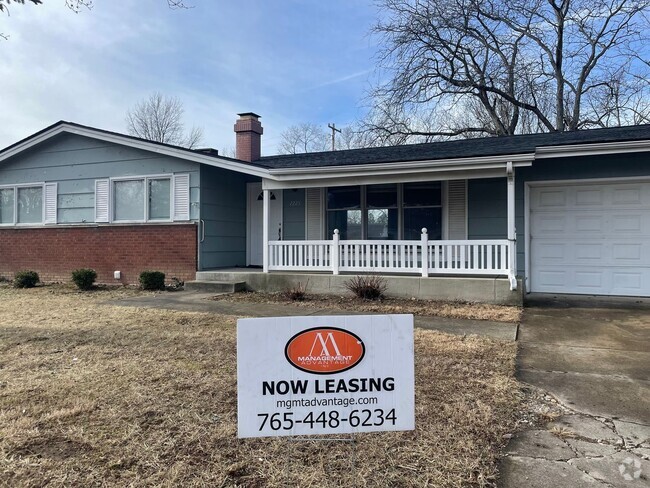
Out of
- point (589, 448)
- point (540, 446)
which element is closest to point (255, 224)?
point (540, 446)

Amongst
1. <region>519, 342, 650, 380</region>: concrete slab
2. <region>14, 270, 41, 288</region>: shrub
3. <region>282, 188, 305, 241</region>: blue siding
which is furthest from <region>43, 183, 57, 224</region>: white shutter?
<region>519, 342, 650, 380</region>: concrete slab

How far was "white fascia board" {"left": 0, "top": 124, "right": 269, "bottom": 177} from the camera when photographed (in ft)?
35.4

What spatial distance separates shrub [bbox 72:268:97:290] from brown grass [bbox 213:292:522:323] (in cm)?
365

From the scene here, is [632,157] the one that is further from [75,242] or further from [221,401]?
[75,242]

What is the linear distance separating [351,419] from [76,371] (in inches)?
131

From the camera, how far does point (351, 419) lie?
2.38m

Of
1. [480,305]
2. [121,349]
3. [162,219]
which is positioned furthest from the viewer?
[162,219]

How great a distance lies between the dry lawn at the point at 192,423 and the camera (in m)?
2.66

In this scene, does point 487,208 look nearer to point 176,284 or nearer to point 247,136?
point 247,136

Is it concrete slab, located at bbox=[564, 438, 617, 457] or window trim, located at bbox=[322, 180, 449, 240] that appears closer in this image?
concrete slab, located at bbox=[564, 438, 617, 457]

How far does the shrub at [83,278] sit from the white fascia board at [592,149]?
1000 centimetres

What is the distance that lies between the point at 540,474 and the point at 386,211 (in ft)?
28.8

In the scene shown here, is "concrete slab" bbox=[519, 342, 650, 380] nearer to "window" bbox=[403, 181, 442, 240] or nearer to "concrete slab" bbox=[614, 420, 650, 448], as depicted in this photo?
"concrete slab" bbox=[614, 420, 650, 448]

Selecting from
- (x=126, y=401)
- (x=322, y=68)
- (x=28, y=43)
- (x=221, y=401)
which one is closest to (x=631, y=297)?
(x=221, y=401)
